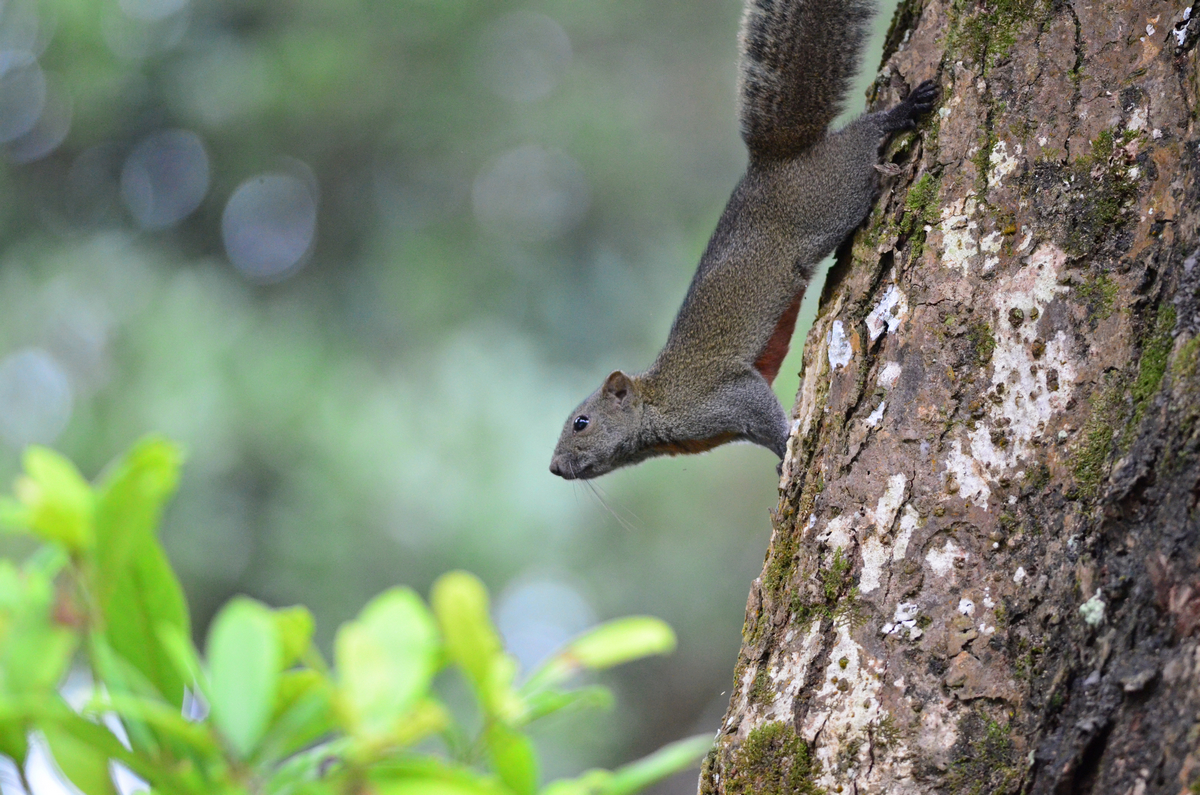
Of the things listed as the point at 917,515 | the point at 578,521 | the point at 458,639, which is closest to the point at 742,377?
the point at 917,515

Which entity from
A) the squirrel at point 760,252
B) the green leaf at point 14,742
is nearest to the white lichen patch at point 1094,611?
the green leaf at point 14,742

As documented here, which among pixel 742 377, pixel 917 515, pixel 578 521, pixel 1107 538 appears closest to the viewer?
pixel 1107 538

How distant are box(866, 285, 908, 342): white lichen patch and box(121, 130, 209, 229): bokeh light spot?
570cm

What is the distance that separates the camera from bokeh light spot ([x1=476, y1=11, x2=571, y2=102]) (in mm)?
6527

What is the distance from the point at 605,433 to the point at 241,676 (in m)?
2.73

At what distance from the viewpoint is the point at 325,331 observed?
6074 mm

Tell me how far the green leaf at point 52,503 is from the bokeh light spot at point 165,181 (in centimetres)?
636

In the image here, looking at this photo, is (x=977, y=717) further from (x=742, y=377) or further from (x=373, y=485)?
(x=373, y=485)

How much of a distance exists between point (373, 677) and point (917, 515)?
110cm

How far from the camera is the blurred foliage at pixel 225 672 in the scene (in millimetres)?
511

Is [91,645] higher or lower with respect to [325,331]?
lower

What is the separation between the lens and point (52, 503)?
1.69ft

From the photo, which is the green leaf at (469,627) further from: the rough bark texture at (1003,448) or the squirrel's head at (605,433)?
the squirrel's head at (605,433)

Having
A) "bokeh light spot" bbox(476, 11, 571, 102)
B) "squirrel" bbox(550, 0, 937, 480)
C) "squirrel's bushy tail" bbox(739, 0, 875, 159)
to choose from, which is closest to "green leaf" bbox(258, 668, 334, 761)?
"squirrel" bbox(550, 0, 937, 480)
